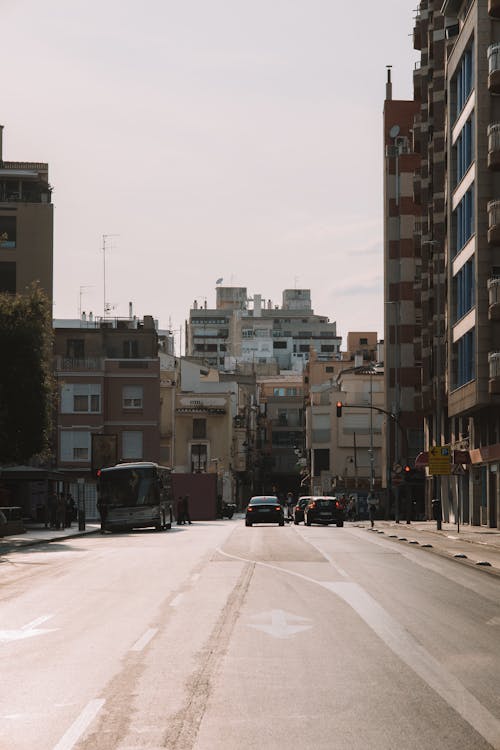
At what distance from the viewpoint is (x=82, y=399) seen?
308 ft

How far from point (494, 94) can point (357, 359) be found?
312ft

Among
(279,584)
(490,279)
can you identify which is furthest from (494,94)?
(279,584)

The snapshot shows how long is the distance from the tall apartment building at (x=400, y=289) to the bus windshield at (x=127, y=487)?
3707cm

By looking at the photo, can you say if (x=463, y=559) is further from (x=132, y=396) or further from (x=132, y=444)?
(x=132, y=396)

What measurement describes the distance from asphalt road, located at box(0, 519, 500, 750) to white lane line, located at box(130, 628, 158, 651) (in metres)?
0.04

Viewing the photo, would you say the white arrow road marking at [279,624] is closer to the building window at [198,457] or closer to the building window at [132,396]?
the building window at [132,396]

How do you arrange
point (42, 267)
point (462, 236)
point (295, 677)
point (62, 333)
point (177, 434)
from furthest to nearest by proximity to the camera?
point (177, 434)
point (62, 333)
point (42, 267)
point (462, 236)
point (295, 677)

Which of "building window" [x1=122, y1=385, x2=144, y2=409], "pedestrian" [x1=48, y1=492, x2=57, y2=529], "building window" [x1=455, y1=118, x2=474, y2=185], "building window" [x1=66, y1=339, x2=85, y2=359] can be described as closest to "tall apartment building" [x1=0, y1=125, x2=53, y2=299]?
"building window" [x1=66, y1=339, x2=85, y2=359]

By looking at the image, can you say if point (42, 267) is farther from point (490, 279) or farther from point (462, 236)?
point (490, 279)

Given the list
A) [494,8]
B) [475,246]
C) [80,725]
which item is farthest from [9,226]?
[80,725]

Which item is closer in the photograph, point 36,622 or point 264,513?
point 36,622

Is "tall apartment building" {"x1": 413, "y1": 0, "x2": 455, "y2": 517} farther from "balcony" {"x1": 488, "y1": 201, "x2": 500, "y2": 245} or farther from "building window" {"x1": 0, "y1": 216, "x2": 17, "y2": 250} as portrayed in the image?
"building window" {"x1": 0, "y1": 216, "x2": 17, "y2": 250}

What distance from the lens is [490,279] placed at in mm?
54906

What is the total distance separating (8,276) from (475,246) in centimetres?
3862
